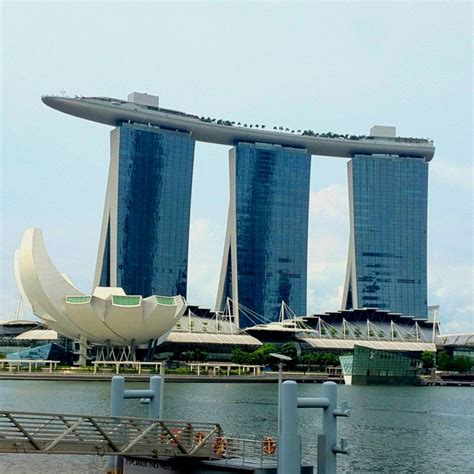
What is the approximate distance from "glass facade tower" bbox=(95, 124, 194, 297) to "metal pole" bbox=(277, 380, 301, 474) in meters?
110

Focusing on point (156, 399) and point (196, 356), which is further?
point (196, 356)

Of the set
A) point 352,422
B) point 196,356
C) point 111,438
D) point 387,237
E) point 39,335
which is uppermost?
point 387,237

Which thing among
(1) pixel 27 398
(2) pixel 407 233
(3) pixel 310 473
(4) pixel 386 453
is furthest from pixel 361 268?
(3) pixel 310 473

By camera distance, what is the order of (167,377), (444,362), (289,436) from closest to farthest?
(289,436) → (167,377) → (444,362)

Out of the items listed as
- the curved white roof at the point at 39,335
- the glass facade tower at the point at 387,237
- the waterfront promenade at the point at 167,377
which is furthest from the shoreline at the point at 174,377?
the glass facade tower at the point at 387,237

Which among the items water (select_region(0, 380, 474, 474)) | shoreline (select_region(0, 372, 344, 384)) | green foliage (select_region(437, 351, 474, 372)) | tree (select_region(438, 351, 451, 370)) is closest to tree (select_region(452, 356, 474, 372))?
green foliage (select_region(437, 351, 474, 372))

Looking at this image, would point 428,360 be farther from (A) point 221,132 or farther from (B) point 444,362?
(A) point 221,132

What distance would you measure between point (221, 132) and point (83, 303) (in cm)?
5117

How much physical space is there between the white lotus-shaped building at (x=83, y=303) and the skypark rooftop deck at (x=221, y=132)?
35133mm

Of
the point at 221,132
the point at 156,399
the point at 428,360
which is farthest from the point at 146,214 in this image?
the point at 156,399

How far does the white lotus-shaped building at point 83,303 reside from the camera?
3861 inches

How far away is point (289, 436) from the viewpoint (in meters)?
21.5

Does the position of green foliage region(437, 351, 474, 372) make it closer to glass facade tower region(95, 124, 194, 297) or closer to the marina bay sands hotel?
the marina bay sands hotel

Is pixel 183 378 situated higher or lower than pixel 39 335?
lower
